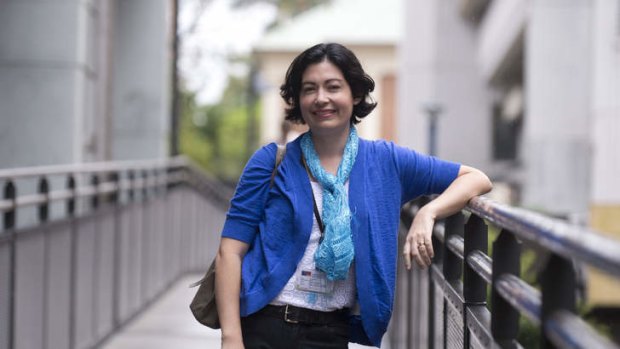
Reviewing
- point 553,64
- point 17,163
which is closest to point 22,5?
point 17,163

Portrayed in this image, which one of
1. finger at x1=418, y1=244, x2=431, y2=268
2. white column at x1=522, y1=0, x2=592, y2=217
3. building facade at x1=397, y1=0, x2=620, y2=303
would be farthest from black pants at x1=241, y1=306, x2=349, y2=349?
white column at x1=522, y1=0, x2=592, y2=217

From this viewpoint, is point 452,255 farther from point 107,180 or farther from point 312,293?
point 107,180

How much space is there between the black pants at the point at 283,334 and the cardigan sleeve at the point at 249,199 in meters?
0.28

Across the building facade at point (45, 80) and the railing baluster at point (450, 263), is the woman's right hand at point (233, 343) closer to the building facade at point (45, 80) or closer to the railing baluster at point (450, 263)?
the railing baluster at point (450, 263)

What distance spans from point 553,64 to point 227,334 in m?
19.0

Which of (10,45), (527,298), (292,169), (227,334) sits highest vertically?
(10,45)

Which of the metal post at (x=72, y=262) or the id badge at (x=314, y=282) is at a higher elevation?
the id badge at (x=314, y=282)

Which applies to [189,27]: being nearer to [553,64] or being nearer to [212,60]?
[212,60]

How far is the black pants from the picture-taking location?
3643 mm

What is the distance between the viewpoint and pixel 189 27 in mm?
34625

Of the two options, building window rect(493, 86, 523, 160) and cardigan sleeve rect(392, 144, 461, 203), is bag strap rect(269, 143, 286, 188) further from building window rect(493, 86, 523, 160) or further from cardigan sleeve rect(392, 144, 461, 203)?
building window rect(493, 86, 523, 160)

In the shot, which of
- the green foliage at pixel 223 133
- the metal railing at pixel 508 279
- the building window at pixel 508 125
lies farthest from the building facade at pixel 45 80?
the green foliage at pixel 223 133

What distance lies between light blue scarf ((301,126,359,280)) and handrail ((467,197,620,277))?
55 centimetres

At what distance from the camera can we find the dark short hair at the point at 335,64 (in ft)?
11.9
